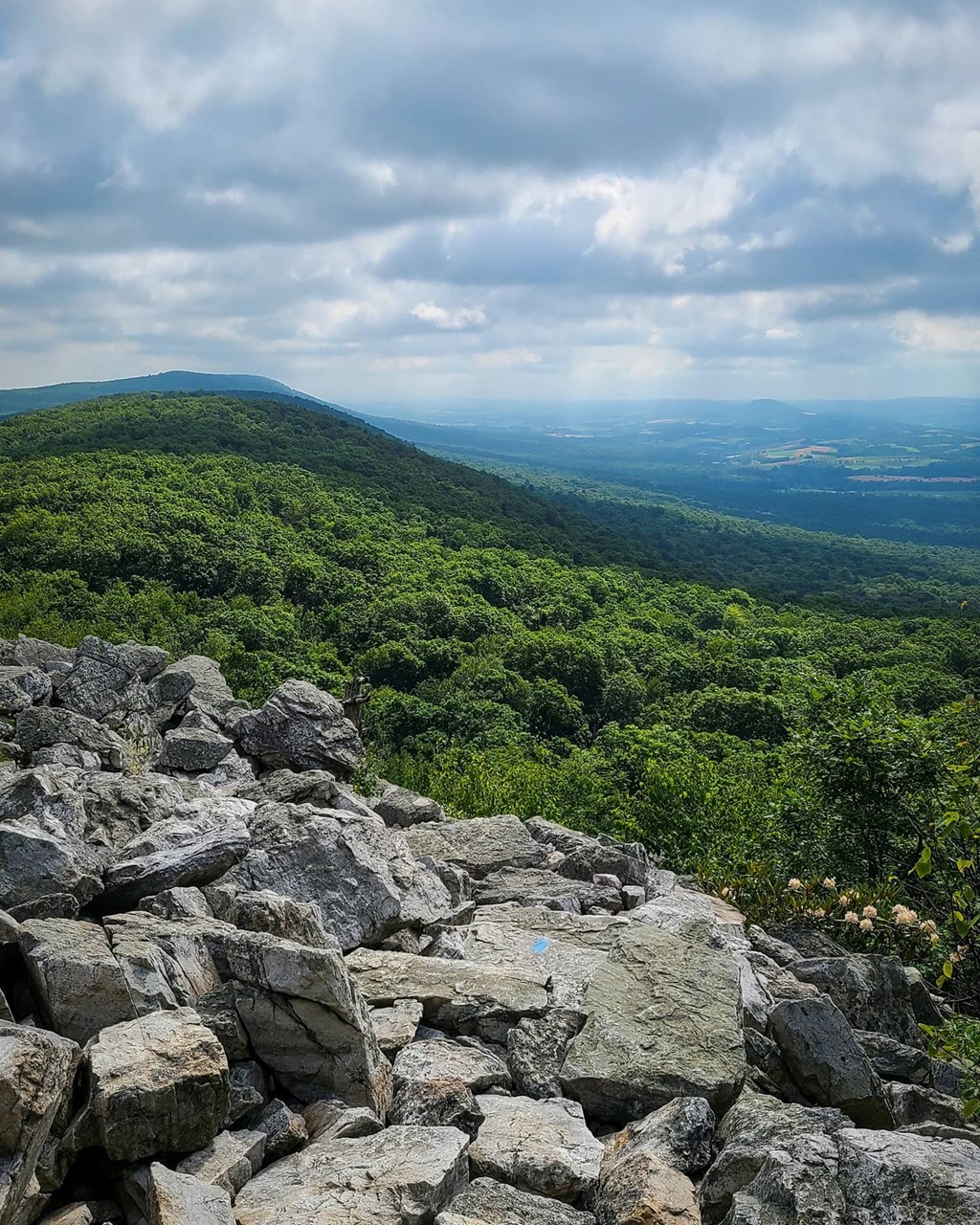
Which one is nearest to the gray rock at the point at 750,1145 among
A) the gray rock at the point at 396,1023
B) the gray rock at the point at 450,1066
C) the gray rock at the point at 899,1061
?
the gray rock at the point at 450,1066

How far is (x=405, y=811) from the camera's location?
14.5 m

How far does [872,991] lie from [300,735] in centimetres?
958

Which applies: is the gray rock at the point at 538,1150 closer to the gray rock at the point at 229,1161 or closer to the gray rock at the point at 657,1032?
the gray rock at the point at 657,1032

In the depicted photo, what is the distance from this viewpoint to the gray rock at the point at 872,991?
26.6ft

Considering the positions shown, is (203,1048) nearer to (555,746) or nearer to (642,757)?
(642,757)

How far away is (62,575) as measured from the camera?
5234cm

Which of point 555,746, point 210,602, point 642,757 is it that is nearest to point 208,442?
point 210,602

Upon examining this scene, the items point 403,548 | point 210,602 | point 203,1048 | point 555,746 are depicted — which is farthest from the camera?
point 403,548

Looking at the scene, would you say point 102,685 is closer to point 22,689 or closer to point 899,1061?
point 22,689

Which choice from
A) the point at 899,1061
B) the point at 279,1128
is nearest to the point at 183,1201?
the point at 279,1128

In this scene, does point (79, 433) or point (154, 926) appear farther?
point (79, 433)

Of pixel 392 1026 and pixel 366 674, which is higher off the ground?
pixel 392 1026

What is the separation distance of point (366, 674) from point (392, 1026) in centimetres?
4865

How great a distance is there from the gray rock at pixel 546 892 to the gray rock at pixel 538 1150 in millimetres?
4395
